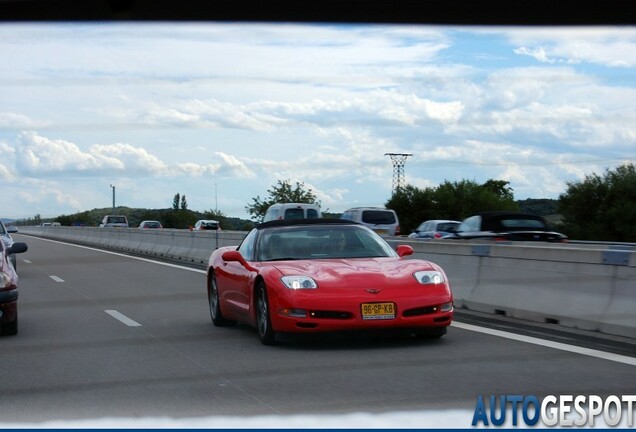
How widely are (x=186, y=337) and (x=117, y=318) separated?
2.62m

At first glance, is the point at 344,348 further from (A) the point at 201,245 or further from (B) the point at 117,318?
(A) the point at 201,245

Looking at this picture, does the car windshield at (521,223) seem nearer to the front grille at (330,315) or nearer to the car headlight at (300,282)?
the car headlight at (300,282)

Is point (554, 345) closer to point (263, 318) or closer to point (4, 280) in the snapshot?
point (263, 318)

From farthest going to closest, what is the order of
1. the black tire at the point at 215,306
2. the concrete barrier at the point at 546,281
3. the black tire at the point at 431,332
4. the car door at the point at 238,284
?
the black tire at the point at 215,306, the car door at the point at 238,284, the concrete barrier at the point at 546,281, the black tire at the point at 431,332

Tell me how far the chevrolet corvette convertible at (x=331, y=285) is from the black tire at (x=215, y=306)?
78 centimetres

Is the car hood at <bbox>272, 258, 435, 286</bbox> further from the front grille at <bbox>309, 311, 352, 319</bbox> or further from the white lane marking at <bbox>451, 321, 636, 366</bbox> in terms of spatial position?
the white lane marking at <bbox>451, 321, 636, 366</bbox>

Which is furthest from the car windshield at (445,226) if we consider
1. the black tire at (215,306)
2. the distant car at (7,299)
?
the distant car at (7,299)

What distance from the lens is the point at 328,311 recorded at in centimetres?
1034

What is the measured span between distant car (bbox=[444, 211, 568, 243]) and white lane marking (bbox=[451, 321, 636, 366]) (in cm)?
1393

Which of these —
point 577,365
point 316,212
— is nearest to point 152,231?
point 316,212

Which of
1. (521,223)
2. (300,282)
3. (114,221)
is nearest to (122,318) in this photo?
(300,282)

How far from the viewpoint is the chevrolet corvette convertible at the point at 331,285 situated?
10.3 meters

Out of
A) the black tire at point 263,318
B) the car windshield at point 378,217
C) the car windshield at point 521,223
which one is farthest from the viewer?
the car windshield at point 378,217

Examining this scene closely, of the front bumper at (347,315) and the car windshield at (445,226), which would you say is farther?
the car windshield at (445,226)
